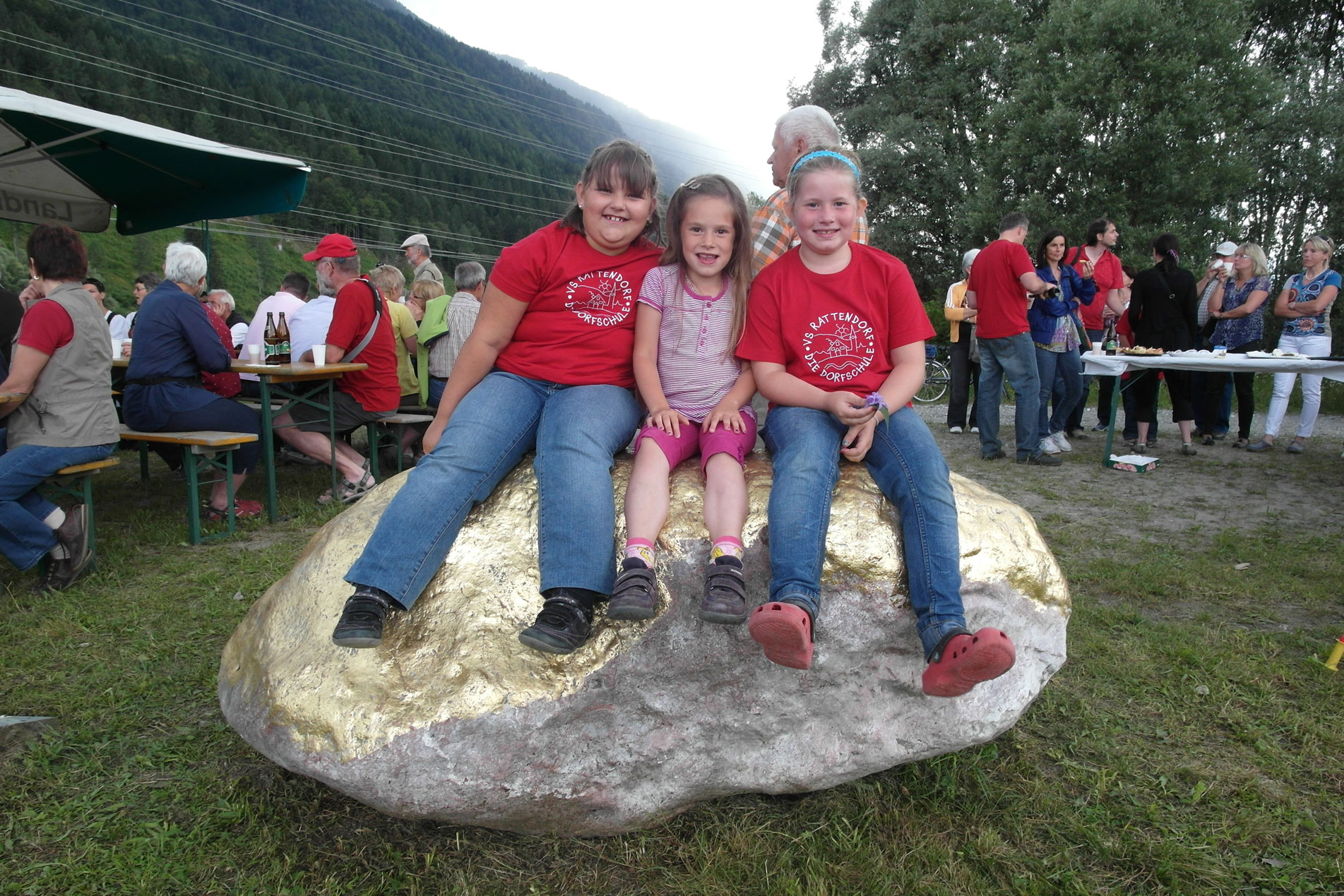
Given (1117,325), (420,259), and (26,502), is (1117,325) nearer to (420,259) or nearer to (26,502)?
(420,259)

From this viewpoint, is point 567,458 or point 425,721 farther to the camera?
point 567,458

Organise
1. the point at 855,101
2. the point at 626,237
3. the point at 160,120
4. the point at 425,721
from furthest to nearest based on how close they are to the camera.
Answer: the point at 160,120 → the point at 855,101 → the point at 626,237 → the point at 425,721

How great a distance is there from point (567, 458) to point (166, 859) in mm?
1564

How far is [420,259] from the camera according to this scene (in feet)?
26.6

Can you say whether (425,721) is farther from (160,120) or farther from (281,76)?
(281,76)

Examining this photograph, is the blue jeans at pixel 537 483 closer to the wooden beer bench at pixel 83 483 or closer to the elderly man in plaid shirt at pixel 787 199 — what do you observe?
the elderly man in plaid shirt at pixel 787 199

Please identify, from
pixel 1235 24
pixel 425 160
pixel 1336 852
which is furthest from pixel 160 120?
pixel 1336 852

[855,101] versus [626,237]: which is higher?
[855,101]

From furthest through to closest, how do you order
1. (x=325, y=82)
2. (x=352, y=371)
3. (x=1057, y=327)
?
(x=325, y=82) < (x=1057, y=327) < (x=352, y=371)

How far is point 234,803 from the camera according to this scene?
8.14 ft

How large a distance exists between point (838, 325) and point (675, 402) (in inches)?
23.1

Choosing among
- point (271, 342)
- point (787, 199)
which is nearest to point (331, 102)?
point (271, 342)

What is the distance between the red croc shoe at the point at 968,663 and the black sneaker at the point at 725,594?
510 mm

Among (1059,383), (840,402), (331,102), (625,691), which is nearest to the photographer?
(625,691)
